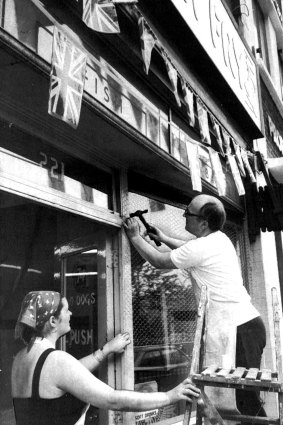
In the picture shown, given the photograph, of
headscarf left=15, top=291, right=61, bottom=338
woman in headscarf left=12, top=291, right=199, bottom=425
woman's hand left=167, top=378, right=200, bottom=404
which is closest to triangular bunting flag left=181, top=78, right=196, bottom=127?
headscarf left=15, top=291, right=61, bottom=338

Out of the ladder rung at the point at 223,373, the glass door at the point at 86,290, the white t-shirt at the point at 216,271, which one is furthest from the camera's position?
the glass door at the point at 86,290

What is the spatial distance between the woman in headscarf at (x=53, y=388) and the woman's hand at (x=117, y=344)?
2.72ft

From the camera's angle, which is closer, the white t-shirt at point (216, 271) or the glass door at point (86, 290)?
the white t-shirt at point (216, 271)

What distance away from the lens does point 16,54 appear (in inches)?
87.6

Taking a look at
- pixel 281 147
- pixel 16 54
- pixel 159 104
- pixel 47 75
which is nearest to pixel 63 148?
pixel 47 75

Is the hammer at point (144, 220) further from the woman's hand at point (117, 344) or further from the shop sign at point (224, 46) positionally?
the shop sign at point (224, 46)

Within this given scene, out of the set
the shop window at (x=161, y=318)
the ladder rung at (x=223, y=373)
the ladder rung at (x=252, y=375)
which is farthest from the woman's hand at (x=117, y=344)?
the ladder rung at (x=252, y=375)

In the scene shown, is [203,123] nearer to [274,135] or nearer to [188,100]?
[188,100]

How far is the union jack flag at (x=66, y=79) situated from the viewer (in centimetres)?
220

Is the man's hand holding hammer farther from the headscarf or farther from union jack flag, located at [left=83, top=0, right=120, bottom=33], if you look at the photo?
union jack flag, located at [left=83, top=0, right=120, bottom=33]

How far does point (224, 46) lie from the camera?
5590mm

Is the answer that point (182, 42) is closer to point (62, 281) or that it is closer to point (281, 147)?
point (62, 281)

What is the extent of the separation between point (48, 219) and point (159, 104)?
144 cm

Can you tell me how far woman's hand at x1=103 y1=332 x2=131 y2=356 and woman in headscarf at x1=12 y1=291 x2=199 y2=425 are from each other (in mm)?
829
